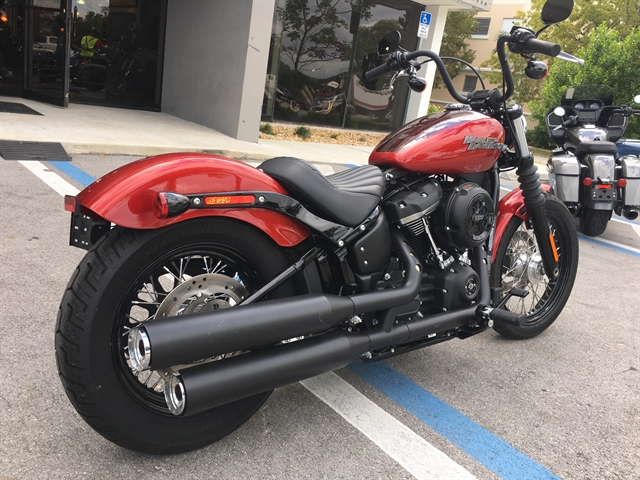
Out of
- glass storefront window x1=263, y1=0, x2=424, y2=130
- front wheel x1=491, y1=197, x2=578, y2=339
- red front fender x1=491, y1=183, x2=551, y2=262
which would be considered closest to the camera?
red front fender x1=491, y1=183, x2=551, y2=262

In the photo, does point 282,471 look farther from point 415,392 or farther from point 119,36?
point 119,36

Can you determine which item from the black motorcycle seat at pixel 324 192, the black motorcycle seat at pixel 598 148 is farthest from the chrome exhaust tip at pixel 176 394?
the black motorcycle seat at pixel 598 148

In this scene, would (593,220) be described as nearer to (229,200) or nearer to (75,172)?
(229,200)

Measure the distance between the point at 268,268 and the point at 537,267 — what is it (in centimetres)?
205

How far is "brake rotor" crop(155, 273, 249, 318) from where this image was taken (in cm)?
201

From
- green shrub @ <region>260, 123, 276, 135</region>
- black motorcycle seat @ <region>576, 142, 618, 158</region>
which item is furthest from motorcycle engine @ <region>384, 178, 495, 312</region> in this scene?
green shrub @ <region>260, 123, 276, 135</region>

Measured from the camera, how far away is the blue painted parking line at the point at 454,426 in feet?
7.47

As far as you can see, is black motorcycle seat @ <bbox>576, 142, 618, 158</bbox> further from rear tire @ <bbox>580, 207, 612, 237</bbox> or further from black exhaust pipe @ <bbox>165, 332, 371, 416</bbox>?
black exhaust pipe @ <bbox>165, 332, 371, 416</bbox>

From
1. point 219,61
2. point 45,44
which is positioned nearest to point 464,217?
A: point 219,61

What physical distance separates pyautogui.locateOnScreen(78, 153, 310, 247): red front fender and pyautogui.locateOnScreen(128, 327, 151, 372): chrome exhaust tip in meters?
0.36

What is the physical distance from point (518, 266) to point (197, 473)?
232cm

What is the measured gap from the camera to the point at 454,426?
2520 mm

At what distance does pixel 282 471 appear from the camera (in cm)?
207

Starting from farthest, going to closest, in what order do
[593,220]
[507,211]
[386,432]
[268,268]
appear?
[593,220], [507,211], [386,432], [268,268]
